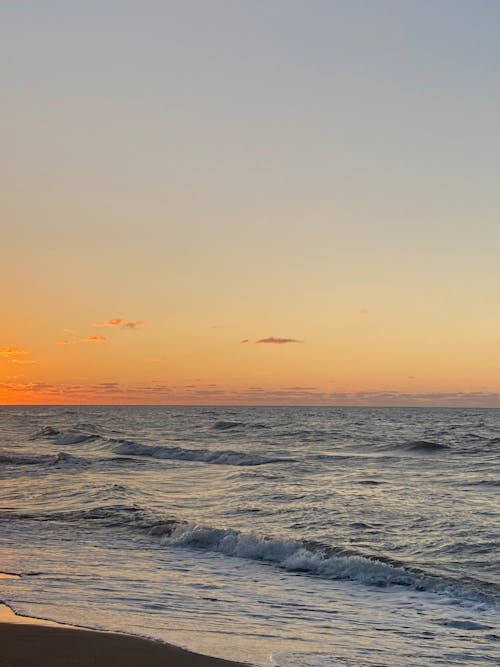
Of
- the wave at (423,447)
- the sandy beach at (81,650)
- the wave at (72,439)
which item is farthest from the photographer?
the wave at (72,439)

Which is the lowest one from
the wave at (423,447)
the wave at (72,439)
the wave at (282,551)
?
the wave at (72,439)

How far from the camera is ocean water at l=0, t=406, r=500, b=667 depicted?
920 cm

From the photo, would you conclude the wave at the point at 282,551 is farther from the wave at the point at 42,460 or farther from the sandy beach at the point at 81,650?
the wave at the point at 42,460

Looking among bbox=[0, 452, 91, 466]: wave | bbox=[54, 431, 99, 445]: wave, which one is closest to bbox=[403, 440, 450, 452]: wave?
bbox=[0, 452, 91, 466]: wave

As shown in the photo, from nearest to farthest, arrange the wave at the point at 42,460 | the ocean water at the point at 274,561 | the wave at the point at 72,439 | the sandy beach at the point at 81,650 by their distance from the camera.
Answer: the sandy beach at the point at 81,650 < the ocean water at the point at 274,561 < the wave at the point at 42,460 < the wave at the point at 72,439

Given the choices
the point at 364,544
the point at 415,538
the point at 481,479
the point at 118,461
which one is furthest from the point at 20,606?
the point at 118,461

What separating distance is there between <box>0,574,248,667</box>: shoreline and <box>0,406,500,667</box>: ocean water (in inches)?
16.4

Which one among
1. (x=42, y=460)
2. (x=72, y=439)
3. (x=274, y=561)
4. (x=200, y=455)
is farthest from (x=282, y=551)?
(x=72, y=439)

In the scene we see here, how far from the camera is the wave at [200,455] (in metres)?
40.4

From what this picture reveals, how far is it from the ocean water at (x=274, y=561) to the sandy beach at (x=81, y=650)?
43 cm

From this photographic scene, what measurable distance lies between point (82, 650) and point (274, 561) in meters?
7.78

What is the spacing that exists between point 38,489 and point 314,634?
767 inches

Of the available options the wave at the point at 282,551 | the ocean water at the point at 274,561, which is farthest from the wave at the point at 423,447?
the wave at the point at 282,551

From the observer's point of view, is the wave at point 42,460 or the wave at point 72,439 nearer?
the wave at point 42,460
